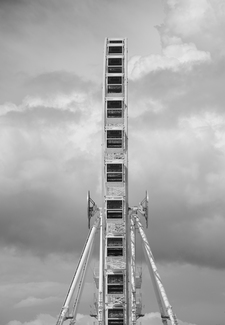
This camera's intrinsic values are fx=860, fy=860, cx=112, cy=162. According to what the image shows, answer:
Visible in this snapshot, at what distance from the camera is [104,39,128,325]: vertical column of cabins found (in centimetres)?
12606

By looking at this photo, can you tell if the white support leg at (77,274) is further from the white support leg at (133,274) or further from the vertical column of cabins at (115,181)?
the white support leg at (133,274)

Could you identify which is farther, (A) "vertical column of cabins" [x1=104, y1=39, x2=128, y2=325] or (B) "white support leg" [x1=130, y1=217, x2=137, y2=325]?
(B) "white support leg" [x1=130, y1=217, x2=137, y2=325]

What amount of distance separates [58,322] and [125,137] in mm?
30274

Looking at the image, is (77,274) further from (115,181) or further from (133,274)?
(115,181)

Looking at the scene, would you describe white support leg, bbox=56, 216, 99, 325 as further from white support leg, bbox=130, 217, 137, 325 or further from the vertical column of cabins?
white support leg, bbox=130, 217, 137, 325

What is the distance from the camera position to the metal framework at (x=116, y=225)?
12559 cm

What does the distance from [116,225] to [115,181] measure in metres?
6.70

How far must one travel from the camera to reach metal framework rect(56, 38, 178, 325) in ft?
→ 412

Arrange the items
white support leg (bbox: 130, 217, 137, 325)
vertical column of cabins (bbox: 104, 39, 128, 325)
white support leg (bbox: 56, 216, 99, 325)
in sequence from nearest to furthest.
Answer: white support leg (bbox: 56, 216, 99, 325)
vertical column of cabins (bbox: 104, 39, 128, 325)
white support leg (bbox: 130, 217, 137, 325)

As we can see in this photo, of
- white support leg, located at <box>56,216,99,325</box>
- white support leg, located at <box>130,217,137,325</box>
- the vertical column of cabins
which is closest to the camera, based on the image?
white support leg, located at <box>56,216,99,325</box>

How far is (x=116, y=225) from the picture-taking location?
129125 mm

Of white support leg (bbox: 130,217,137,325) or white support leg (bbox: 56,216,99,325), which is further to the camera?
white support leg (bbox: 130,217,137,325)

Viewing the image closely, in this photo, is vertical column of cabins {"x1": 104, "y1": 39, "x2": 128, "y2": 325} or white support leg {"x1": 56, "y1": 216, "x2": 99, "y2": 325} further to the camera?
vertical column of cabins {"x1": 104, "y1": 39, "x2": 128, "y2": 325}

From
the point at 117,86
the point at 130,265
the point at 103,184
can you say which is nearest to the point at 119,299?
the point at 130,265
